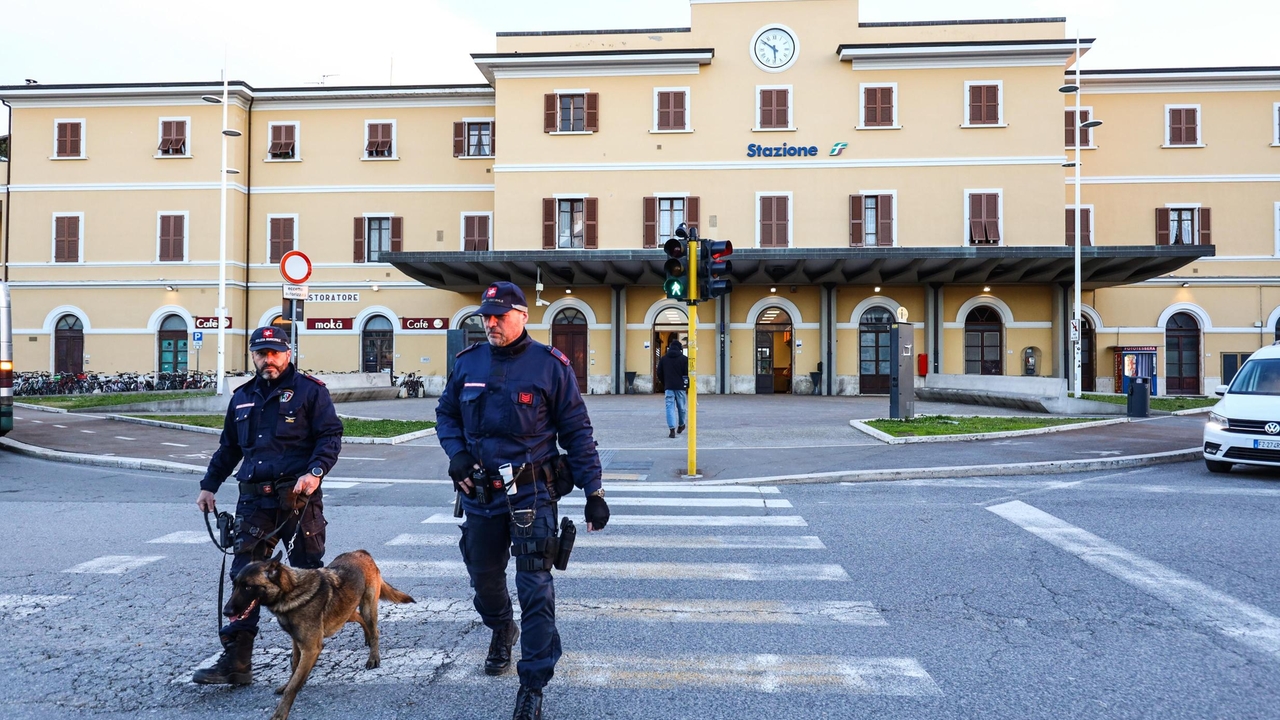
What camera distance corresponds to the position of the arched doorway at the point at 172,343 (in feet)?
100.0

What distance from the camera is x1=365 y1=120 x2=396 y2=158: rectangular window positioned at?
102 ft

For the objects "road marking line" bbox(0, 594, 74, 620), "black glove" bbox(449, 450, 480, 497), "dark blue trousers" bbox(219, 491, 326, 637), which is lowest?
"road marking line" bbox(0, 594, 74, 620)

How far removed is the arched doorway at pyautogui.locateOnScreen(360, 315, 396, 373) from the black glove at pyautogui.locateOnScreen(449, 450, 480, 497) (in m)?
28.6

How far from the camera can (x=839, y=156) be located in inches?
1118

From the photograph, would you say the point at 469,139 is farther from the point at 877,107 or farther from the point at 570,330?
the point at 877,107

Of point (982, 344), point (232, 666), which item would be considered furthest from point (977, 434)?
point (982, 344)

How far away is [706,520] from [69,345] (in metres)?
32.4

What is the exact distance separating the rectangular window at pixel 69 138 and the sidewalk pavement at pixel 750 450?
1701 cm

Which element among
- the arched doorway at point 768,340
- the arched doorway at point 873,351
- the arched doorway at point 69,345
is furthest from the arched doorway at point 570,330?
the arched doorway at point 69,345

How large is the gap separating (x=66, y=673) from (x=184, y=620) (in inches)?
32.2

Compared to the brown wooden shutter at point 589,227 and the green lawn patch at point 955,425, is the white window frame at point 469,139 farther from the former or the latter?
the green lawn patch at point 955,425

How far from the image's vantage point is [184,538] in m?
6.88

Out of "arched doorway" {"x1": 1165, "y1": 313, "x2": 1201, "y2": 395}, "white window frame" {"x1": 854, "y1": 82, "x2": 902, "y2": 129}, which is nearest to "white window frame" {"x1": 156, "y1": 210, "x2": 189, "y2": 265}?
"white window frame" {"x1": 854, "y1": 82, "x2": 902, "y2": 129}

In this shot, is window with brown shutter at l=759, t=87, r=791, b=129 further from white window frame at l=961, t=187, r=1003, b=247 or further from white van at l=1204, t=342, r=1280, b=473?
white van at l=1204, t=342, r=1280, b=473
